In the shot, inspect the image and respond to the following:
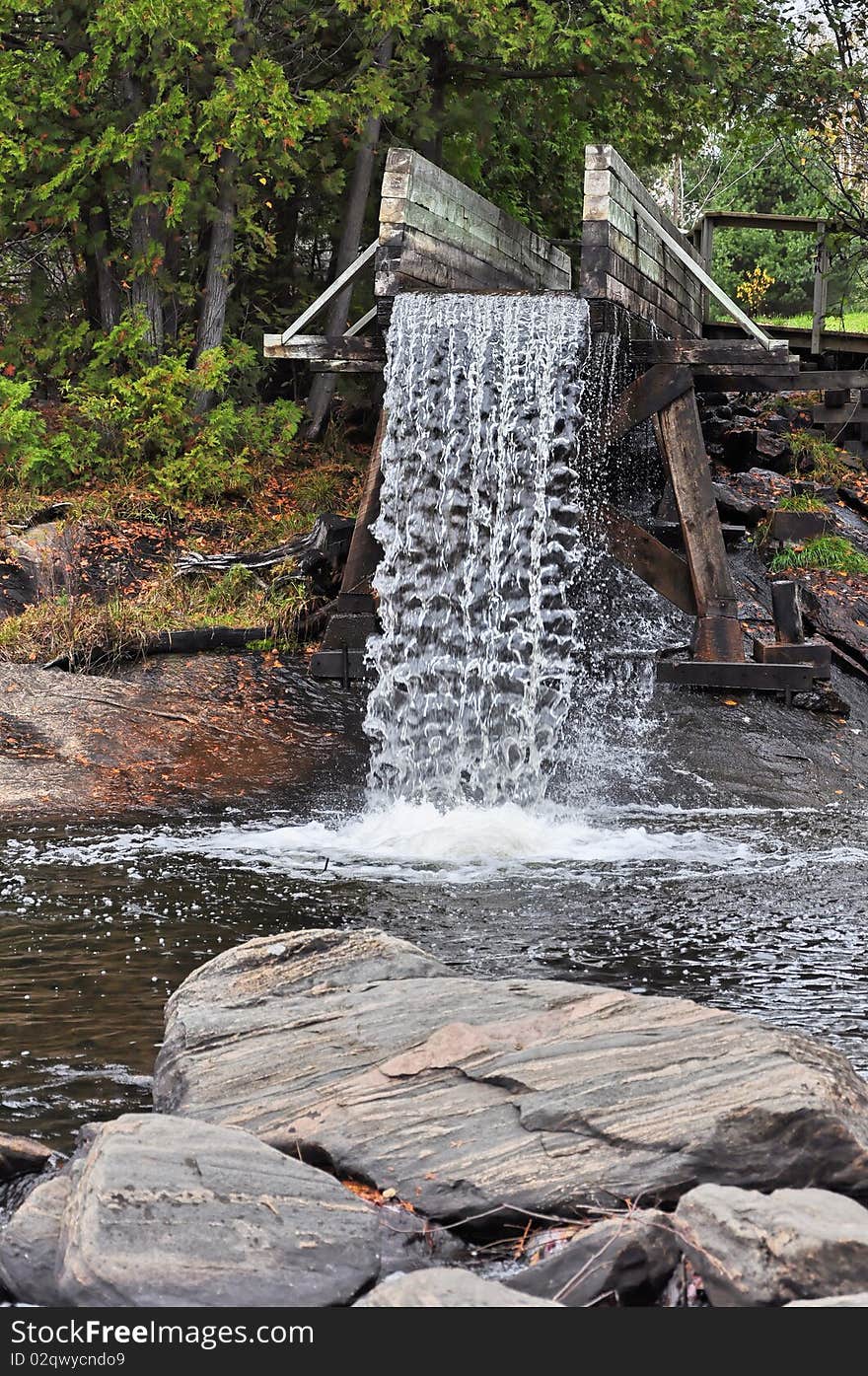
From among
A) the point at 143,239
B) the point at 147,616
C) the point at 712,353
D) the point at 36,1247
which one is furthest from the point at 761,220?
the point at 36,1247

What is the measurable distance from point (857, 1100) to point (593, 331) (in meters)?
6.29

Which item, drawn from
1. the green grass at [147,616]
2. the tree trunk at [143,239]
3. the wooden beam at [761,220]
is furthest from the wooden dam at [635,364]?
the wooden beam at [761,220]

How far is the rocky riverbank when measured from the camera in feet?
9.93

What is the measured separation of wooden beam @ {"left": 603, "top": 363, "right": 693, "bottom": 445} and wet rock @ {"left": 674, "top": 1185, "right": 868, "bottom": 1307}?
7248 mm

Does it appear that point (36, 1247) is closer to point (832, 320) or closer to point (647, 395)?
point (647, 395)

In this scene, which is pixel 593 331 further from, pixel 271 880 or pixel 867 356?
pixel 867 356

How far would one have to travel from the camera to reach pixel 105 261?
13375mm

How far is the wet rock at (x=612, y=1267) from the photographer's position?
122 inches

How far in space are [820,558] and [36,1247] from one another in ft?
31.9

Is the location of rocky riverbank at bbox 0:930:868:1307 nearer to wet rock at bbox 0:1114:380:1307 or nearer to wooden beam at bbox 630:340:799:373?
wet rock at bbox 0:1114:380:1307

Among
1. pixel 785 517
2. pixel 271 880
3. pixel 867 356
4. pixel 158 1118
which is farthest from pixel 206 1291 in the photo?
pixel 867 356

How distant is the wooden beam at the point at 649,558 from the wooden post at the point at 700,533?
0.14 metres

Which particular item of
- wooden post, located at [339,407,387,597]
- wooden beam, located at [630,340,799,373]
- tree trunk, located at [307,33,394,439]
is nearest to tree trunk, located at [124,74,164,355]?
tree trunk, located at [307,33,394,439]

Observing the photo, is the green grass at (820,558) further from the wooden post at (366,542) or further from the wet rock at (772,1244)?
the wet rock at (772,1244)
